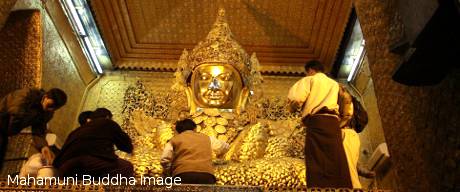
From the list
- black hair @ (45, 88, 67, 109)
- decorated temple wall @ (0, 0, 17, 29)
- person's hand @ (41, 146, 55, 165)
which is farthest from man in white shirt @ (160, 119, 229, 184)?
decorated temple wall @ (0, 0, 17, 29)

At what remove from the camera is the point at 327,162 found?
2.27 metres

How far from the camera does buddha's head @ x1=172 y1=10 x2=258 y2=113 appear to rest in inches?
178

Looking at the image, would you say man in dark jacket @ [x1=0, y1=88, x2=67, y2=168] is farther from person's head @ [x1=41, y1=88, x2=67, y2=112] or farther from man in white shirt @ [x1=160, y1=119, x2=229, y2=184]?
man in white shirt @ [x1=160, y1=119, x2=229, y2=184]

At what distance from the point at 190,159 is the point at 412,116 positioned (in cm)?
123

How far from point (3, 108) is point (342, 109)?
210 cm

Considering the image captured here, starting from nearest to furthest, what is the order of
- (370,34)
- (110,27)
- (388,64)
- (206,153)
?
(388,64), (370,34), (206,153), (110,27)

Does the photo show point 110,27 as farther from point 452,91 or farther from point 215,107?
point 452,91

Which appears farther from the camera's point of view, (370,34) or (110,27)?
(110,27)

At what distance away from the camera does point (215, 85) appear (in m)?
4.51

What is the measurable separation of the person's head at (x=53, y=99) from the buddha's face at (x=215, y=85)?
184 cm

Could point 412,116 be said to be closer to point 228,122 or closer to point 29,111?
Result: point 29,111

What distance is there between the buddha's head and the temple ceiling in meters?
0.45

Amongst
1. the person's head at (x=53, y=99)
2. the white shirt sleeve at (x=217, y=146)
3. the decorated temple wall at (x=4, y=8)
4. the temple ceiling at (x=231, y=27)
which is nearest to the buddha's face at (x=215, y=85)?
the temple ceiling at (x=231, y=27)

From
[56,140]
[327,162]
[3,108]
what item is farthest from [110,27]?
[327,162]
